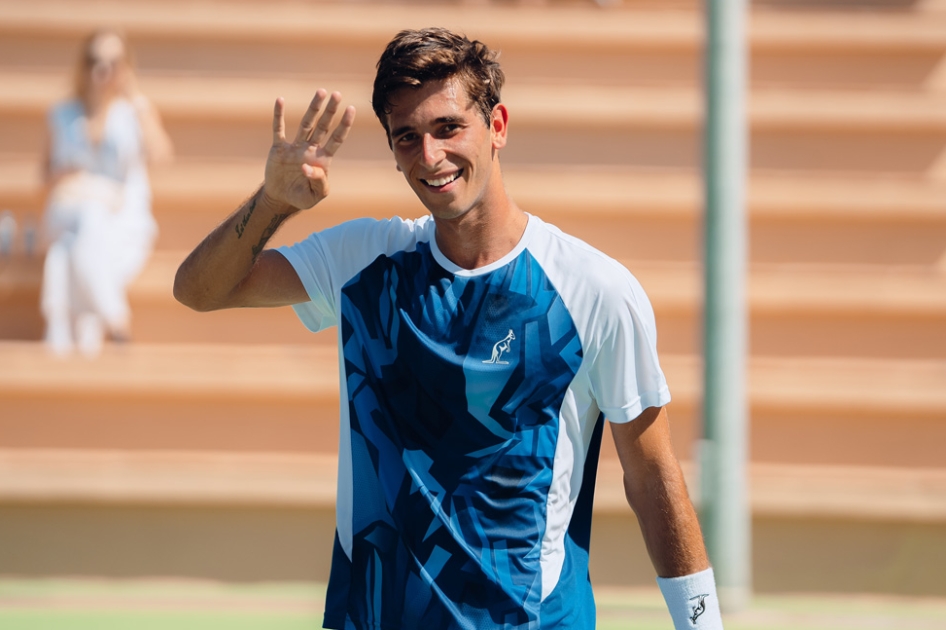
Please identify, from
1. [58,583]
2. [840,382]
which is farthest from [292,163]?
[840,382]

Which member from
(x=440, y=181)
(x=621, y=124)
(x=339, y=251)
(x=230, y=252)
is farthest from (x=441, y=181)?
(x=621, y=124)

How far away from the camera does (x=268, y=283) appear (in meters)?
2.47

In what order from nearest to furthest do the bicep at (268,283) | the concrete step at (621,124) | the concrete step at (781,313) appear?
1. the bicep at (268,283)
2. the concrete step at (781,313)
3. the concrete step at (621,124)

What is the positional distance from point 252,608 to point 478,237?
349cm

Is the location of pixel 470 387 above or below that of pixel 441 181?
below

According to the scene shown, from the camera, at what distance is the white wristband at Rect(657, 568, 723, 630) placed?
2.32 metres

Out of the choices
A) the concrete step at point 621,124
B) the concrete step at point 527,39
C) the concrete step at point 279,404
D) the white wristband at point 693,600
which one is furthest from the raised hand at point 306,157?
the concrete step at point 527,39

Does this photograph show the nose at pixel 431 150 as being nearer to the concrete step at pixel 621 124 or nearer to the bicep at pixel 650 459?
the bicep at pixel 650 459

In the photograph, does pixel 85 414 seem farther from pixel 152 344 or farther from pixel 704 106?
pixel 704 106

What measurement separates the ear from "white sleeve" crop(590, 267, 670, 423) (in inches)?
15.4

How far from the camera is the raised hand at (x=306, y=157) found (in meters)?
2.27

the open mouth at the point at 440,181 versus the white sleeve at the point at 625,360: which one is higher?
the open mouth at the point at 440,181

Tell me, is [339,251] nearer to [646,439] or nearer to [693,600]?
[646,439]

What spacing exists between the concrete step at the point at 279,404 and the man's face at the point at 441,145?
3.84m
